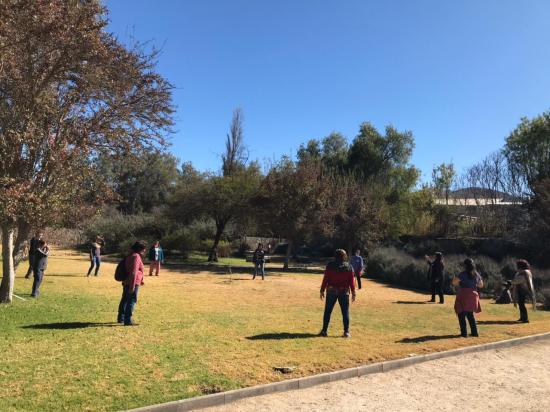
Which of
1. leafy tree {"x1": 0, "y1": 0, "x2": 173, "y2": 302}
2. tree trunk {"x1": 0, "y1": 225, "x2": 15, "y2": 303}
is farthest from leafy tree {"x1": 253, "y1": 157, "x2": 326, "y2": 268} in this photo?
tree trunk {"x1": 0, "y1": 225, "x2": 15, "y2": 303}

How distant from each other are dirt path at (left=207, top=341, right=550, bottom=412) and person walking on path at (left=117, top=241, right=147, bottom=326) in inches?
175

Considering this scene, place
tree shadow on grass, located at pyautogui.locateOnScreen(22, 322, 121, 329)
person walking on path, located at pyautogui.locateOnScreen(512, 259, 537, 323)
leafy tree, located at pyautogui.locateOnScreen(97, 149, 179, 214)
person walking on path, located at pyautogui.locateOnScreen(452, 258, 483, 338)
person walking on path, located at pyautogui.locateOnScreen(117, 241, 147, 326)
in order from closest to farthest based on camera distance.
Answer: tree shadow on grass, located at pyautogui.locateOnScreen(22, 322, 121, 329)
person walking on path, located at pyautogui.locateOnScreen(117, 241, 147, 326)
person walking on path, located at pyautogui.locateOnScreen(452, 258, 483, 338)
person walking on path, located at pyautogui.locateOnScreen(512, 259, 537, 323)
leafy tree, located at pyautogui.locateOnScreen(97, 149, 179, 214)

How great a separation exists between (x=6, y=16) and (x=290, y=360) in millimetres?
8001

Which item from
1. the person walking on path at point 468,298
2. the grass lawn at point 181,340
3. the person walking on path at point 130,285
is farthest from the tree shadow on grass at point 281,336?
the person walking on path at point 468,298

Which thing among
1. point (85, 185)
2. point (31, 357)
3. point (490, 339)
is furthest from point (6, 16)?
point (490, 339)

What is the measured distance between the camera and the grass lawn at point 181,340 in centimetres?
580

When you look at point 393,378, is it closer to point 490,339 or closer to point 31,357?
point 490,339

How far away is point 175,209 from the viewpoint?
3316cm

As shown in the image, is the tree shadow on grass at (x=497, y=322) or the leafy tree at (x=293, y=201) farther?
the leafy tree at (x=293, y=201)

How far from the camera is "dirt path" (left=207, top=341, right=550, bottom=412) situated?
5.89 m

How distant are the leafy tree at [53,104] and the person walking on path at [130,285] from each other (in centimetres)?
275

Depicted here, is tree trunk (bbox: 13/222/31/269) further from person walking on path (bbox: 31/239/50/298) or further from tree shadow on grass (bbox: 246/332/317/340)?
tree shadow on grass (bbox: 246/332/317/340)

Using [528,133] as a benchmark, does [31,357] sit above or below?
below

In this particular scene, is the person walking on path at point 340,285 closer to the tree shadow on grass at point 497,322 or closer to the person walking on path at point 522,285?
the tree shadow on grass at point 497,322
